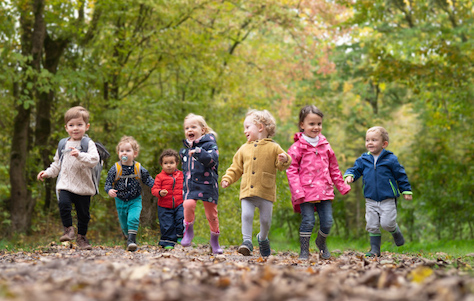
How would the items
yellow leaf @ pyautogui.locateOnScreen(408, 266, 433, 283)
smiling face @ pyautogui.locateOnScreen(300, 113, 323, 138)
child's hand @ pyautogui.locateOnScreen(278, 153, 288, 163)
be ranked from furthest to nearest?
smiling face @ pyautogui.locateOnScreen(300, 113, 323, 138) < child's hand @ pyautogui.locateOnScreen(278, 153, 288, 163) < yellow leaf @ pyautogui.locateOnScreen(408, 266, 433, 283)

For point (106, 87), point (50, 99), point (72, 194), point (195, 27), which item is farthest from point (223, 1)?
point (72, 194)

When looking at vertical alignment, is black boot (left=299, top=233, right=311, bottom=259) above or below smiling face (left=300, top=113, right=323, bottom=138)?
below

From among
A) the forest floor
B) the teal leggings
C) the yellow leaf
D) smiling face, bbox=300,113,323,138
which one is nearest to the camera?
the forest floor

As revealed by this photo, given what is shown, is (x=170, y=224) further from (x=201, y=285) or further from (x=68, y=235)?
(x=201, y=285)

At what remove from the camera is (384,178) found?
21.6 feet

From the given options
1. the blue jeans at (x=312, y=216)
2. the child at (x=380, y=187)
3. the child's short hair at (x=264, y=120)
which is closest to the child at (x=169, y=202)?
the child's short hair at (x=264, y=120)

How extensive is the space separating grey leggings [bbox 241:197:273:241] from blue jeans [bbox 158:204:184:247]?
169 cm

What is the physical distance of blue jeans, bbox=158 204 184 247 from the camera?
7.24 m

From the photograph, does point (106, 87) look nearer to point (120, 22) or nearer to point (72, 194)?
point (120, 22)

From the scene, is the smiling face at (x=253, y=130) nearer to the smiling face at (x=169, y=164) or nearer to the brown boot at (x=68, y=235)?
the smiling face at (x=169, y=164)

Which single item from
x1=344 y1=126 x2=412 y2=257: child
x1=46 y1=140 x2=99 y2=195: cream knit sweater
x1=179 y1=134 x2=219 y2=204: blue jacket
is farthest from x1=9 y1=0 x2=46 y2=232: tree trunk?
x1=344 y1=126 x2=412 y2=257: child

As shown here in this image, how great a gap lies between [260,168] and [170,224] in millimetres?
2079

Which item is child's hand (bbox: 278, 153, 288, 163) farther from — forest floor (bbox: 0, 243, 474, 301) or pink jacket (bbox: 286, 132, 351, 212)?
forest floor (bbox: 0, 243, 474, 301)

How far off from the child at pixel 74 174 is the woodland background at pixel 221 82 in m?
1.98
